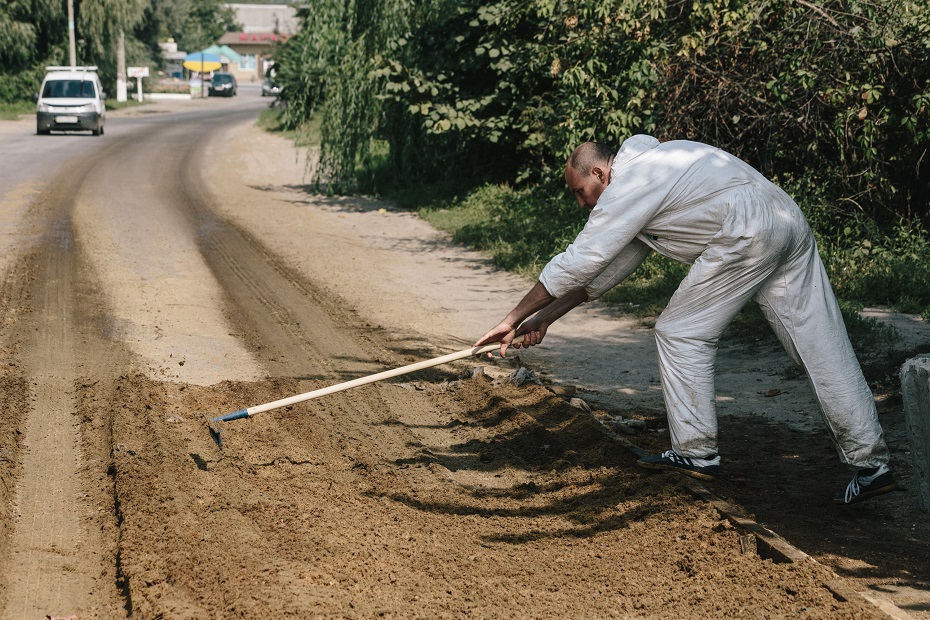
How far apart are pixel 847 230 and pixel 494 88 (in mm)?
6622

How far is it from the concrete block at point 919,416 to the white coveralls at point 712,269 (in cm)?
17

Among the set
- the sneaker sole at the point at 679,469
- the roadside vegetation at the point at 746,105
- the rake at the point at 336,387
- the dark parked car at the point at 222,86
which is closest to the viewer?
the sneaker sole at the point at 679,469

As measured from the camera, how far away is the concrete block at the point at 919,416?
444cm

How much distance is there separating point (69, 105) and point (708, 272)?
2610cm

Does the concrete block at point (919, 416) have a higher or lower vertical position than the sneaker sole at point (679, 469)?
higher

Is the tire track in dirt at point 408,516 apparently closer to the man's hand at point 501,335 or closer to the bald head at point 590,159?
the man's hand at point 501,335

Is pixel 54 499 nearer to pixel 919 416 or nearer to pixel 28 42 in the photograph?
pixel 919 416

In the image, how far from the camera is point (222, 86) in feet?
194

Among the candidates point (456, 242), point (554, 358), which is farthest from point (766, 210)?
point (456, 242)

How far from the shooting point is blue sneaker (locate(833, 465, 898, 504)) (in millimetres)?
4645

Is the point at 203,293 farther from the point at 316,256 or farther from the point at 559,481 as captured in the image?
the point at 559,481

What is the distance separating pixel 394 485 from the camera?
5.04 metres

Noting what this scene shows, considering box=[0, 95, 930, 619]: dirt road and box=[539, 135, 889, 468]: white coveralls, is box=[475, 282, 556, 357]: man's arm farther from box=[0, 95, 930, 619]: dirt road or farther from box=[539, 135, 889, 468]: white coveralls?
box=[0, 95, 930, 619]: dirt road

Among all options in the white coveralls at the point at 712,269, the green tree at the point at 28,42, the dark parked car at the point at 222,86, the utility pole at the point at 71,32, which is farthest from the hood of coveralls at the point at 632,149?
the dark parked car at the point at 222,86
